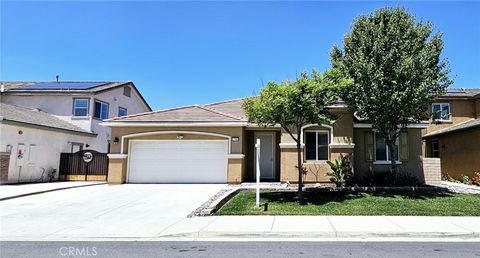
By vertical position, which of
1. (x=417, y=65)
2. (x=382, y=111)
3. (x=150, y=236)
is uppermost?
(x=417, y=65)

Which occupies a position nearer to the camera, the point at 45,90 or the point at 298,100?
the point at 298,100

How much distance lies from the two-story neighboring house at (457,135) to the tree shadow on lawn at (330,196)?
3688 millimetres

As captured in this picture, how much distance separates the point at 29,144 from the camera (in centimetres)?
2005

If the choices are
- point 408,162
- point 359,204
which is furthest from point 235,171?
point 408,162

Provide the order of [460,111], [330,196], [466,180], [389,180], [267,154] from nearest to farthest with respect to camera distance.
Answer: [330,196] → [389,180] → [267,154] → [466,180] → [460,111]

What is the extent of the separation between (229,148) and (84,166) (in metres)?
9.41

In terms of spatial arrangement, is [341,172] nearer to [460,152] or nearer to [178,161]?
[178,161]

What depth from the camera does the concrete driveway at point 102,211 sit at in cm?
897

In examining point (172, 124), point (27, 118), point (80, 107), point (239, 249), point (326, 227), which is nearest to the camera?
point (239, 249)

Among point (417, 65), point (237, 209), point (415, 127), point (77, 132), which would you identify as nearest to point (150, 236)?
point (237, 209)

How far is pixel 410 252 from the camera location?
6898 millimetres

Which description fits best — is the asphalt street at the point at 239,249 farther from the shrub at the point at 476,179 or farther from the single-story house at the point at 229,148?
the shrub at the point at 476,179

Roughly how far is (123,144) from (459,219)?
14.8 m

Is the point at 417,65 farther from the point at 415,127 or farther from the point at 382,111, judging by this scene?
the point at 415,127
